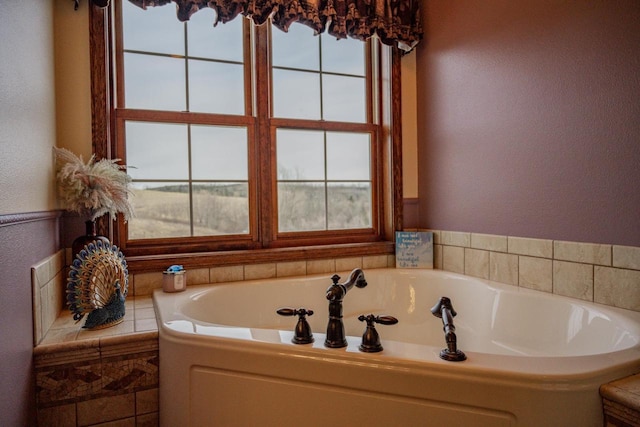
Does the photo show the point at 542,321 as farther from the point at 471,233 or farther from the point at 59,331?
the point at 59,331

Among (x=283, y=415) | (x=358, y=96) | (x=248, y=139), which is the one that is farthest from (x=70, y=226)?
(x=358, y=96)

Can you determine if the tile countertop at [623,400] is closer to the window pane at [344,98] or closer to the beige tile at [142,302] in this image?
the beige tile at [142,302]

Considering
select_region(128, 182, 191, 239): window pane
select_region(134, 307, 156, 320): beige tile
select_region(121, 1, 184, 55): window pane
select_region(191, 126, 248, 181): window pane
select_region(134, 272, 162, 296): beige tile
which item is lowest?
select_region(134, 307, 156, 320): beige tile

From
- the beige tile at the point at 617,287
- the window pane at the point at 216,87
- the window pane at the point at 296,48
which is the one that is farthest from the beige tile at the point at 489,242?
the window pane at the point at 216,87

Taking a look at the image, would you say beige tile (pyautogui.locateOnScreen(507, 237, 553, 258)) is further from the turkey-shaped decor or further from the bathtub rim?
the turkey-shaped decor

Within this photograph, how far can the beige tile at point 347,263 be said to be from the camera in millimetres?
2324

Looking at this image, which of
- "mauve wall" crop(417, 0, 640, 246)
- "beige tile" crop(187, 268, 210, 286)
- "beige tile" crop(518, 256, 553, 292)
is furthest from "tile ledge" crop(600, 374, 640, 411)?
"beige tile" crop(187, 268, 210, 286)

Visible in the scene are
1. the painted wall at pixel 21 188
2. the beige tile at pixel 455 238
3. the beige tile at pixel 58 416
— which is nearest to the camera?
the painted wall at pixel 21 188

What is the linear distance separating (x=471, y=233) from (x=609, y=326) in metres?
0.85

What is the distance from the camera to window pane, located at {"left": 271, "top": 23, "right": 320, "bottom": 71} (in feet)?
7.55

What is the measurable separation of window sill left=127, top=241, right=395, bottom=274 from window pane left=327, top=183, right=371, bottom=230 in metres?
0.17

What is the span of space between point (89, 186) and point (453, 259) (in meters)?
1.94

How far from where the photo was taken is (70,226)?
1.79 metres

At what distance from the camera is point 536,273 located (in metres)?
1.79
